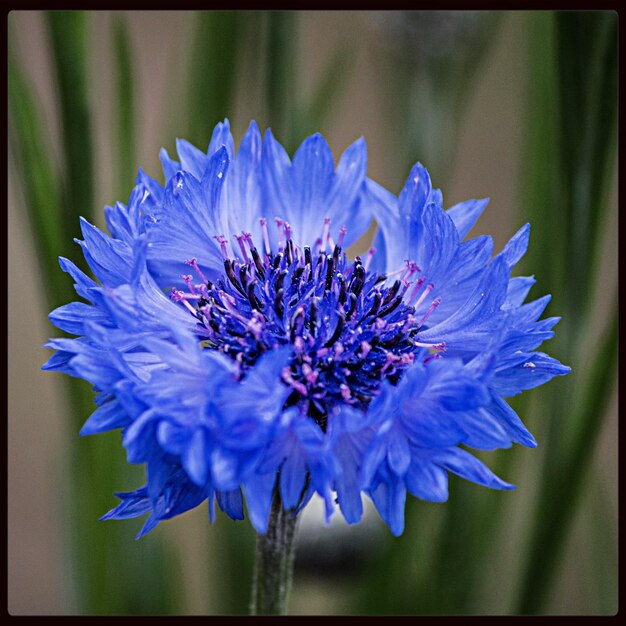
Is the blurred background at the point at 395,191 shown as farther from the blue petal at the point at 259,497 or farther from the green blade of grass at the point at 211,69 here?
the blue petal at the point at 259,497

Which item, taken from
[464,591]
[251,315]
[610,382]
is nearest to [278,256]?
[251,315]

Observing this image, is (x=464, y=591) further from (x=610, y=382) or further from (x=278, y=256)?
(x=278, y=256)

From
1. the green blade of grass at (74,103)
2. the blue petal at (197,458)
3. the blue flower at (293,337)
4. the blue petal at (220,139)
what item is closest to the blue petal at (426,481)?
the blue flower at (293,337)

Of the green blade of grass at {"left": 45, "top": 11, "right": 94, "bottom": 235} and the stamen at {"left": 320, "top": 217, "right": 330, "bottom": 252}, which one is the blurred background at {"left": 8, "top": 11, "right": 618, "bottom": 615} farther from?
the stamen at {"left": 320, "top": 217, "right": 330, "bottom": 252}

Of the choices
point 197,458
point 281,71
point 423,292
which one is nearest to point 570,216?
point 423,292

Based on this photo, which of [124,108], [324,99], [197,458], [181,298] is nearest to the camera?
[197,458]

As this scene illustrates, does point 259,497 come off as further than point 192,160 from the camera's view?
No

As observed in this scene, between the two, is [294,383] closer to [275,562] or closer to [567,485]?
[275,562]
